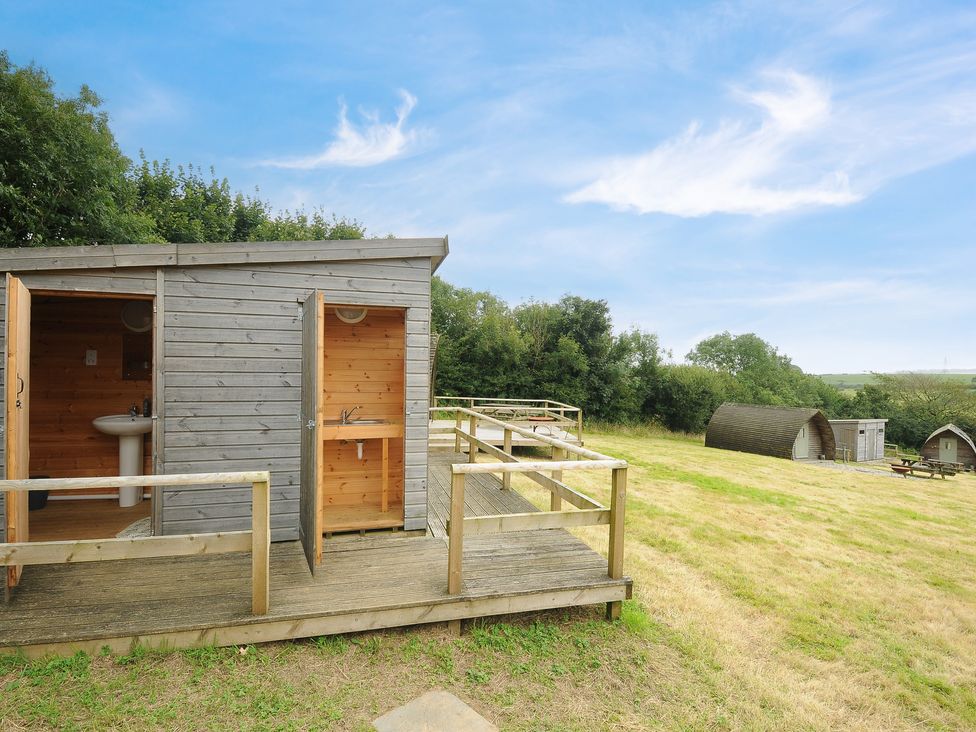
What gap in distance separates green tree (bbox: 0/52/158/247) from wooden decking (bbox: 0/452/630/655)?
12253 mm

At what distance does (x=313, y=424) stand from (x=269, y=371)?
1.22 metres

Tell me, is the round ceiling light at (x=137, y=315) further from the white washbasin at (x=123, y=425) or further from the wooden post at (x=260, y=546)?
the wooden post at (x=260, y=546)

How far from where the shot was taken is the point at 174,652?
2.76 metres

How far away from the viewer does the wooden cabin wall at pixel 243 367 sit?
3926 millimetres

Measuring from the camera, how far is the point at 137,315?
18.2 ft

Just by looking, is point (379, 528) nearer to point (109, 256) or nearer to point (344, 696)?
point (344, 696)

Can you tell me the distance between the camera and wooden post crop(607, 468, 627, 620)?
11.6 ft

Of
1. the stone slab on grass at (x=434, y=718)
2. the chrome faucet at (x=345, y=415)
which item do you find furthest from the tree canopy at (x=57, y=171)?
the stone slab on grass at (x=434, y=718)

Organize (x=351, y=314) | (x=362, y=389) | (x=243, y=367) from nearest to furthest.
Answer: (x=243, y=367)
(x=351, y=314)
(x=362, y=389)

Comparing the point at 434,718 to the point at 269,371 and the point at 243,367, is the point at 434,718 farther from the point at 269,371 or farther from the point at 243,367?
the point at 243,367

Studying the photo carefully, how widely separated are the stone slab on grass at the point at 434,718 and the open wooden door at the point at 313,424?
1.33m

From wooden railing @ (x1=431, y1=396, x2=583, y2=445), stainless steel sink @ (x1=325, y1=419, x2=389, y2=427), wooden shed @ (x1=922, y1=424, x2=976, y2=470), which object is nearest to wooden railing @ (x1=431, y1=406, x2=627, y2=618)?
stainless steel sink @ (x1=325, y1=419, x2=389, y2=427)

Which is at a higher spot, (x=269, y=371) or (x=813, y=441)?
(x=269, y=371)

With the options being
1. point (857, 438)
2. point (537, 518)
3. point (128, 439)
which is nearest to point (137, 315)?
point (128, 439)
